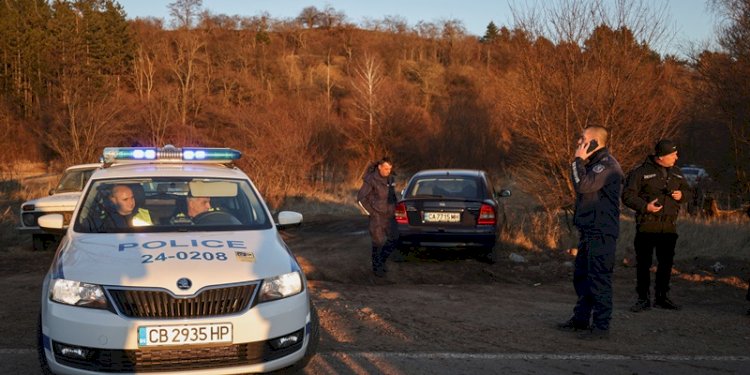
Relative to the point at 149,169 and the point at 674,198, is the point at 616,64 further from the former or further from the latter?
the point at 149,169

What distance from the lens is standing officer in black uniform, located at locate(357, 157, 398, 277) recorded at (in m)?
10.2

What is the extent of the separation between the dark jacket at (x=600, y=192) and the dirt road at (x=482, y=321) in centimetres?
105

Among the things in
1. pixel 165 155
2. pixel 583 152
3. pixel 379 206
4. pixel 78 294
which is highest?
pixel 583 152

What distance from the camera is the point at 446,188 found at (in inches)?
457

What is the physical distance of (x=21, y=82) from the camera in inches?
2228

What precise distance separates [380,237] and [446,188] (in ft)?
6.35

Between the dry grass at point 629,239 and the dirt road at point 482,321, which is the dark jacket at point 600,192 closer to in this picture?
the dirt road at point 482,321

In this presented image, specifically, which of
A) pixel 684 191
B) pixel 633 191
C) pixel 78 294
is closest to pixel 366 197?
pixel 633 191

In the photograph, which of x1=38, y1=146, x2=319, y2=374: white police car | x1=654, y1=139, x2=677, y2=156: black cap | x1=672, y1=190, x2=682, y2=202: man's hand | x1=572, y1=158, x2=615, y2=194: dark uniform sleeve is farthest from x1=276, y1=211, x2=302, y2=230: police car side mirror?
x1=672, y1=190, x2=682, y2=202: man's hand

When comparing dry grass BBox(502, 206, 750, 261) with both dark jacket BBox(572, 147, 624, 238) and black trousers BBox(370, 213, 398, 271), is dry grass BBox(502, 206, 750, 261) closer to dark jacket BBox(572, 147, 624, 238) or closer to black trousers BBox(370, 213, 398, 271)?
black trousers BBox(370, 213, 398, 271)

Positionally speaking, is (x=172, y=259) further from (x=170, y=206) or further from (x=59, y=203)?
(x=59, y=203)

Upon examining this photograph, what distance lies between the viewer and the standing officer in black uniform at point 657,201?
24.9 ft

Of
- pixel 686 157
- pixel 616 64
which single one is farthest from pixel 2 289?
pixel 686 157

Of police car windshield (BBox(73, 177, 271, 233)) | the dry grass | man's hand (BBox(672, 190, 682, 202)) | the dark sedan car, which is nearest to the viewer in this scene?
police car windshield (BBox(73, 177, 271, 233))
